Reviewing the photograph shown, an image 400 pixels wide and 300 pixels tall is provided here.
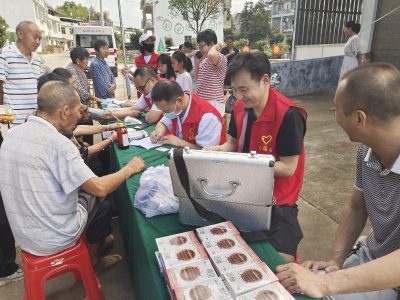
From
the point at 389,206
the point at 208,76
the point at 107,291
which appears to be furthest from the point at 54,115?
the point at 208,76

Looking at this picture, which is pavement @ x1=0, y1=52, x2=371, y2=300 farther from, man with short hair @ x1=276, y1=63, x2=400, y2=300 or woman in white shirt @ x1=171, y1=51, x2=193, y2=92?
woman in white shirt @ x1=171, y1=51, x2=193, y2=92

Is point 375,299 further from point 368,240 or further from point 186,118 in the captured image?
point 186,118

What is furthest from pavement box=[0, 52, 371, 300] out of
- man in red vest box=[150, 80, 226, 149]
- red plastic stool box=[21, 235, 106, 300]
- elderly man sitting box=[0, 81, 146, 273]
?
man in red vest box=[150, 80, 226, 149]

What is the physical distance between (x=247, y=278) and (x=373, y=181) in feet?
2.34

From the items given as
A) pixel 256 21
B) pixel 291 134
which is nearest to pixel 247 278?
pixel 291 134

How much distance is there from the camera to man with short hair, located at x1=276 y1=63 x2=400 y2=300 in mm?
840

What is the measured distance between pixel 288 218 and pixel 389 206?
50 cm

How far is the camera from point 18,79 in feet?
9.35

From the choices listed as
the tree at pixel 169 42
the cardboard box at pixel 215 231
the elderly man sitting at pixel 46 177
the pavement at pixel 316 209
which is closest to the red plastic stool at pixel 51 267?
the elderly man sitting at pixel 46 177

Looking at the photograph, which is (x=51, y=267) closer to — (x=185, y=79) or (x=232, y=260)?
(x=232, y=260)

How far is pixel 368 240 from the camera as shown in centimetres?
126

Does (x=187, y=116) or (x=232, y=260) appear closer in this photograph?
(x=232, y=260)

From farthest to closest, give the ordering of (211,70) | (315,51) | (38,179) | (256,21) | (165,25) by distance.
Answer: (256,21), (165,25), (315,51), (211,70), (38,179)

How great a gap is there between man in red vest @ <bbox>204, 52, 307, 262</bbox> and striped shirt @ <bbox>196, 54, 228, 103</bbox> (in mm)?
2500
